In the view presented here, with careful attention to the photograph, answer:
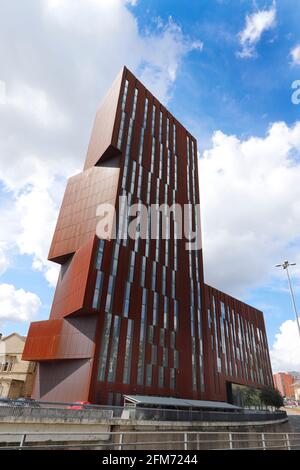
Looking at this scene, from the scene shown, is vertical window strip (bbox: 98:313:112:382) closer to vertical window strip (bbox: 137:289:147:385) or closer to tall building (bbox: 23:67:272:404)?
tall building (bbox: 23:67:272:404)

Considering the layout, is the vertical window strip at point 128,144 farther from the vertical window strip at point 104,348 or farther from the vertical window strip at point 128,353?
the vertical window strip at point 128,353

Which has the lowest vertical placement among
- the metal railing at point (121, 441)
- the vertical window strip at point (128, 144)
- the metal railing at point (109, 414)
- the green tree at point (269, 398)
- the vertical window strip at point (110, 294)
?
the metal railing at point (121, 441)

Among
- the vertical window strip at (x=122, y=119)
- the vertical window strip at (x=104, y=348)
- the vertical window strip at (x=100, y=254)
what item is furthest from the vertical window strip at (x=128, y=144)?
the vertical window strip at (x=104, y=348)

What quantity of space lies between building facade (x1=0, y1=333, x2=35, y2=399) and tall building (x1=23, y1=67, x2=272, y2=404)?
1825 centimetres

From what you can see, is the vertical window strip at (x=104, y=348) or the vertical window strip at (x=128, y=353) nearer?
the vertical window strip at (x=104, y=348)

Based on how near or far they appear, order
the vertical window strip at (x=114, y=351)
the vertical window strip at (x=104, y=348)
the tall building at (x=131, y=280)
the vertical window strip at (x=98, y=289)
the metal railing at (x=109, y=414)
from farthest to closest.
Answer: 1. the vertical window strip at (x=98, y=289)
2. the tall building at (x=131, y=280)
3. the vertical window strip at (x=114, y=351)
4. the vertical window strip at (x=104, y=348)
5. the metal railing at (x=109, y=414)

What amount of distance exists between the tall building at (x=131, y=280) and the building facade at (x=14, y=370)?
719 inches

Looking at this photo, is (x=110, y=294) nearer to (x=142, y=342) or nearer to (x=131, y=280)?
(x=131, y=280)

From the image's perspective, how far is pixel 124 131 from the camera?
49.1 m

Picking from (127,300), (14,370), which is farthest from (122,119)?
(14,370)

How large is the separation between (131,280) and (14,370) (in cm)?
3441

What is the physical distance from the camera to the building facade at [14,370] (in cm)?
5141

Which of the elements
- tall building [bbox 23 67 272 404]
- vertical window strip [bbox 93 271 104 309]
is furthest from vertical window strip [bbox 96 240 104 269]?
vertical window strip [bbox 93 271 104 309]

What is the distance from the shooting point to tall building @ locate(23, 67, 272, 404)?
34.3 meters
